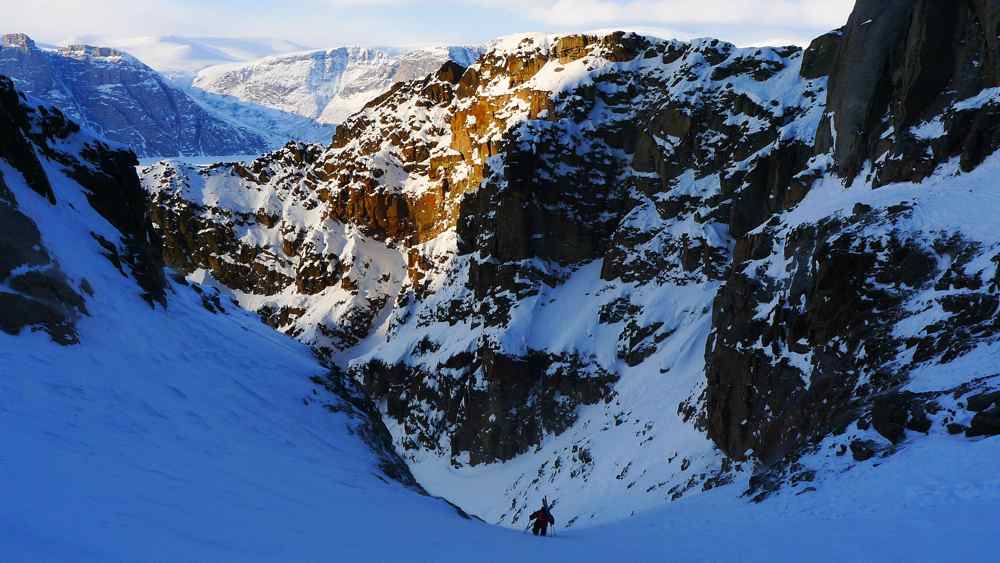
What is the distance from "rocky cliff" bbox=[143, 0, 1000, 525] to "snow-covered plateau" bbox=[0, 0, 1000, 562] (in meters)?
0.25

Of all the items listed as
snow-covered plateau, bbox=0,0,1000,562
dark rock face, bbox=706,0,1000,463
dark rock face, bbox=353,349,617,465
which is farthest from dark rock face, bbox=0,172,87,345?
dark rock face, bbox=353,349,617,465

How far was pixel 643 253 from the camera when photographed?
79.6 metres

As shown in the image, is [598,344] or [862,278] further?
[598,344]

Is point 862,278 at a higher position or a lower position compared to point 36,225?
lower

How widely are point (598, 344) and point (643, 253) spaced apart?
11431 mm

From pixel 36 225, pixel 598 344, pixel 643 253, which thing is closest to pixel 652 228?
pixel 643 253

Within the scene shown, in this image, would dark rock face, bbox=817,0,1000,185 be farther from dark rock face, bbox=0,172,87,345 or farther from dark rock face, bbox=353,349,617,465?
dark rock face, bbox=0,172,87,345

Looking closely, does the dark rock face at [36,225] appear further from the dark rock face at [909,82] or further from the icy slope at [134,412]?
the dark rock face at [909,82]

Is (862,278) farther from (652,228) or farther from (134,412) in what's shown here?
(652,228)

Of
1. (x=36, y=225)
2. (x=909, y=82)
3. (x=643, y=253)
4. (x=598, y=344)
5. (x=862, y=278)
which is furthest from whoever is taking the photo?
(x=643, y=253)

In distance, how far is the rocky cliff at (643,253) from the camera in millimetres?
30484

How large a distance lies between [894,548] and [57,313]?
2056cm

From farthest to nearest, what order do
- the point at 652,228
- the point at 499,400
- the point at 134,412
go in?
the point at 652,228, the point at 499,400, the point at 134,412

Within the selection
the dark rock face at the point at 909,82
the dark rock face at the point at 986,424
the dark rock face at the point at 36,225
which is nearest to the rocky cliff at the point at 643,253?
the dark rock face at the point at 986,424
